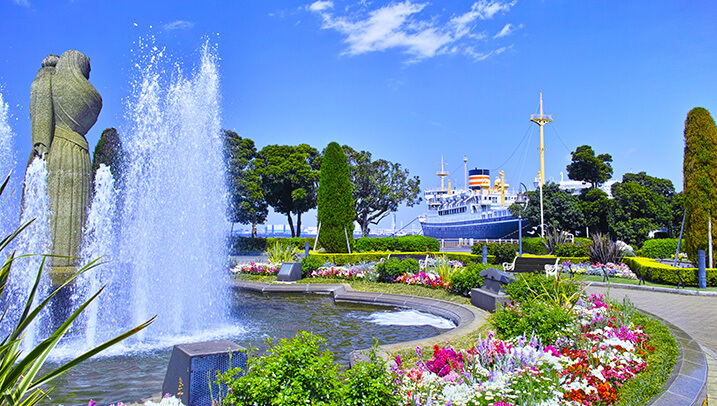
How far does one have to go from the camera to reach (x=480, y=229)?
171 ft

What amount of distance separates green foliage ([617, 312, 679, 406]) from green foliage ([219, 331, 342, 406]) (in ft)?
7.81

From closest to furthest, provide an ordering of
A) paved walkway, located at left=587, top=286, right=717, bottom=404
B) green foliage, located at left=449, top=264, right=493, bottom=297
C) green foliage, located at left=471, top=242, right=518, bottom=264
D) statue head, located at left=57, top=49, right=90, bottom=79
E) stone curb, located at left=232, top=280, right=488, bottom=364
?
paved walkway, located at left=587, top=286, right=717, bottom=404
stone curb, located at left=232, top=280, right=488, bottom=364
statue head, located at left=57, top=49, right=90, bottom=79
green foliage, located at left=449, top=264, right=493, bottom=297
green foliage, located at left=471, top=242, right=518, bottom=264

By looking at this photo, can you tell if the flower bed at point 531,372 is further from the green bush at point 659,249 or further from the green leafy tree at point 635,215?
the green leafy tree at point 635,215

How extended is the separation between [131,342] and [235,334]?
5.13 ft

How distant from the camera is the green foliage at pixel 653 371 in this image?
12.1 ft

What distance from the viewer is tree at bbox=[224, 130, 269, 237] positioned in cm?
3866

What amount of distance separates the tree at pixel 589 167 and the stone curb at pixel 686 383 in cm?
4233

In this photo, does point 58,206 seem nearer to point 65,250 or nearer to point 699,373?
point 65,250

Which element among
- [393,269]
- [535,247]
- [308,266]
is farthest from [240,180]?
[393,269]

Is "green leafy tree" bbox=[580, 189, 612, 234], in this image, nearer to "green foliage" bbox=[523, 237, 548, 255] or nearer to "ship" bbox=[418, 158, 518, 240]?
"ship" bbox=[418, 158, 518, 240]

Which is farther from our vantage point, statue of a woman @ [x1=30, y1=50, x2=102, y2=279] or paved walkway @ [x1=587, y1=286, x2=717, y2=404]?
statue of a woman @ [x1=30, y1=50, x2=102, y2=279]

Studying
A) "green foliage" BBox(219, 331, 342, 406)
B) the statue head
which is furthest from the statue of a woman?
"green foliage" BBox(219, 331, 342, 406)

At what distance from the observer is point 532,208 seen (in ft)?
131

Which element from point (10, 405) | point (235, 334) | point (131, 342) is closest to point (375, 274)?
point (235, 334)
